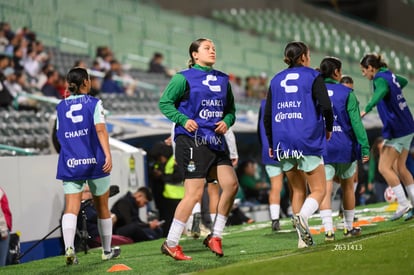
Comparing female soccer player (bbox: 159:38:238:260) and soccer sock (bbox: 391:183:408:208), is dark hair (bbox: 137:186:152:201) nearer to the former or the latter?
soccer sock (bbox: 391:183:408:208)

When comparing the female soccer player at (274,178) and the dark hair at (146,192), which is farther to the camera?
the dark hair at (146,192)

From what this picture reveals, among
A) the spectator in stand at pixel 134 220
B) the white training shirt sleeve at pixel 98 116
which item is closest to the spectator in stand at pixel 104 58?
the spectator in stand at pixel 134 220

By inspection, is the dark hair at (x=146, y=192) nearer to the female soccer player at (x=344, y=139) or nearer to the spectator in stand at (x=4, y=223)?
the spectator in stand at (x=4, y=223)

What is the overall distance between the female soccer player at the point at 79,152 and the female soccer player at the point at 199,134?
1.05m

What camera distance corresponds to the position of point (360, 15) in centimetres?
4134

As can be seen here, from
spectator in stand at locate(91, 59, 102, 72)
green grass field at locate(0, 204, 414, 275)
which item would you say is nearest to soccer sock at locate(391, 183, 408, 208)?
green grass field at locate(0, 204, 414, 275)

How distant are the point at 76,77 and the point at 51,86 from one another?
28.5ft

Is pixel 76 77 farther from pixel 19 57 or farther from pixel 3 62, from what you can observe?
pixel 19 57

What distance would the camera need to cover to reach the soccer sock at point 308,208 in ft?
30.9

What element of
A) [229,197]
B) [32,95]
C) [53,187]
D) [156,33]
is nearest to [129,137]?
[32,95]

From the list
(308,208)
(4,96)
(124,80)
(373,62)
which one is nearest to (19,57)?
(4,96)

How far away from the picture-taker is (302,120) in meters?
9.58

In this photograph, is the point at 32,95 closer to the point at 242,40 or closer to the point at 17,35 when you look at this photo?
the point at 17,35

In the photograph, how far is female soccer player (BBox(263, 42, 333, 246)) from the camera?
9.55 meters
